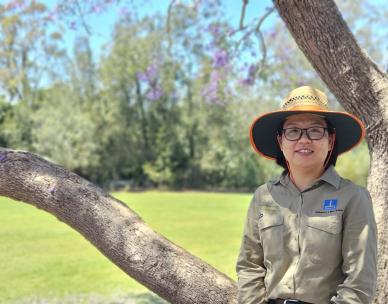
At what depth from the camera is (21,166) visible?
9.47ft

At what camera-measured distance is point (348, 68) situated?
3092 mm

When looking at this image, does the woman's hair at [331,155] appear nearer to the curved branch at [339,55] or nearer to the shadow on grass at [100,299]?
the curved branch at [339,55]

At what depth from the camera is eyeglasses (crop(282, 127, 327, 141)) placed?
196 cm

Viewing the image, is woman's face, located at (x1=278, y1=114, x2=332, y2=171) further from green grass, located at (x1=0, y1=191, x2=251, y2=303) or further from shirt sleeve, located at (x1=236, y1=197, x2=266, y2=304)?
green grass, located at (x1=0, y1=191, x2=251, y2=303)

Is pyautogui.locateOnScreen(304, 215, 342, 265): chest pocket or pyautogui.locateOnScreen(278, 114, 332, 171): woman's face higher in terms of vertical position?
pyautogui.locateOnScreen(278, 114, 332, 171): woman's face

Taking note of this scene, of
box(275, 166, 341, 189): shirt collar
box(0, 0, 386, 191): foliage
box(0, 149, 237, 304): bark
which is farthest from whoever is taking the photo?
box(0, 0, 386, 191): foliage

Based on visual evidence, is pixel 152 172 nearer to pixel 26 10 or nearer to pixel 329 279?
pixel 26 10

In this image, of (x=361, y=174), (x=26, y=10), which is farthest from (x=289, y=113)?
(x=361, y=174)

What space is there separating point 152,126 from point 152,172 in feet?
10.9

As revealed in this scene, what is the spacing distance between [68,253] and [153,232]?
5.75m

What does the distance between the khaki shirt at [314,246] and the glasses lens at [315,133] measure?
0.15 metres

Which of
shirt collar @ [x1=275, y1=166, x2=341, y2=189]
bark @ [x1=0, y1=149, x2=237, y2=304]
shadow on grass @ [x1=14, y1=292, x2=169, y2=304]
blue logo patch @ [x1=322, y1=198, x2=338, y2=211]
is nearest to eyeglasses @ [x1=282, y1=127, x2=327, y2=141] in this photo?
shirt collar @ [x1=275, y1=166, x2=341, y2=189]

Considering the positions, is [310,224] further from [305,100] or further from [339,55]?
[339,55]

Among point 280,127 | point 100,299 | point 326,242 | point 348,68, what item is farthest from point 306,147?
point 100,299
